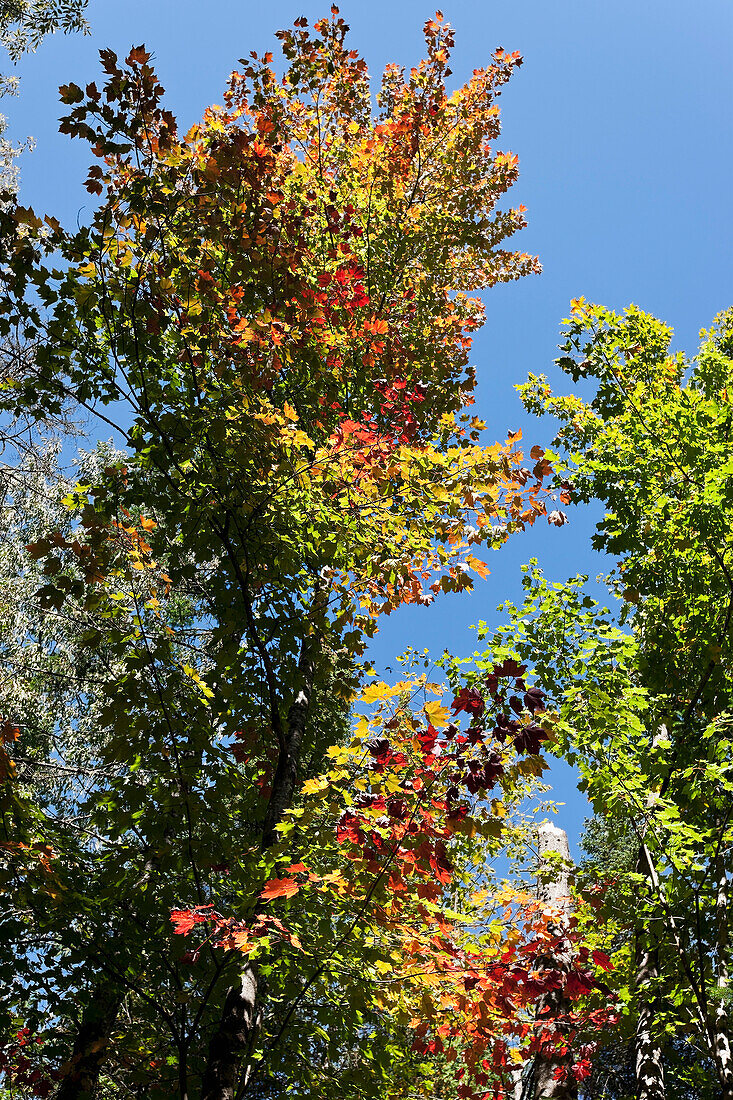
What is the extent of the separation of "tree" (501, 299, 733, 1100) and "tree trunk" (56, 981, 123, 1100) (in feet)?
9.73

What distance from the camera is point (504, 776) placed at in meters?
3.11

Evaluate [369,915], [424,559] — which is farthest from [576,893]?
[424,559]

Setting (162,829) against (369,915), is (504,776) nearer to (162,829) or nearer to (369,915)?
(369,915)

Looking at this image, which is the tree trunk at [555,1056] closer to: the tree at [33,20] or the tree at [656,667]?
the tree at [656,667]

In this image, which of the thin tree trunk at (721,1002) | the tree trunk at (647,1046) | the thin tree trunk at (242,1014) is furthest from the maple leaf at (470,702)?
the tree trunk at (647,1046)

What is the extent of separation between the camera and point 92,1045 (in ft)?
14.3

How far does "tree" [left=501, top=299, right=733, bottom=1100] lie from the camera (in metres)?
4.59

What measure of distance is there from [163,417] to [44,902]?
2.53m

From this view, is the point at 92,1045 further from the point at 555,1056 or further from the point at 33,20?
the point at 33,20

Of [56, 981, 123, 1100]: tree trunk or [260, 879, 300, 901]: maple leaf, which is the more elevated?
[260, 879, 300, 901]: maple leaf

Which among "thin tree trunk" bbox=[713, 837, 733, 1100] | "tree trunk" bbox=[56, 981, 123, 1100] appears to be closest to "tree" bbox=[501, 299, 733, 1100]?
"thin tree trunk" bbox=[713, 837, 733, 1100]

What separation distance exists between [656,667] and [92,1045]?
501 cm

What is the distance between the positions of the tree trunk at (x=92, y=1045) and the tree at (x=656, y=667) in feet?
9.73

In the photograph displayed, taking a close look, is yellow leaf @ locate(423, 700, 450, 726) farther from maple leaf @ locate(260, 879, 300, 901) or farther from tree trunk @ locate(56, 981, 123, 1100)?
tree trunk @ locate(56, 981, 123, 1100)
